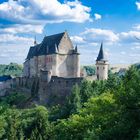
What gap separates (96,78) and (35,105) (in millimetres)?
14143

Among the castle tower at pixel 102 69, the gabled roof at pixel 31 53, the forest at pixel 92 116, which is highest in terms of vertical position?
the gabled roof at pixel 31 53

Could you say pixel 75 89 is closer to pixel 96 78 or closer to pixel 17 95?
pixel 96 78

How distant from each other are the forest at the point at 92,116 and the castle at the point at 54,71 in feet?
11.7

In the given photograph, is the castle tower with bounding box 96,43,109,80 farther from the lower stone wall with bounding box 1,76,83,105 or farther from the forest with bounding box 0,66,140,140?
the lower stone wall with bounding box 1,76,83,105

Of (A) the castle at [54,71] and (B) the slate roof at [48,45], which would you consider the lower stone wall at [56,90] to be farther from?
(B) the slate roof at [48,45]

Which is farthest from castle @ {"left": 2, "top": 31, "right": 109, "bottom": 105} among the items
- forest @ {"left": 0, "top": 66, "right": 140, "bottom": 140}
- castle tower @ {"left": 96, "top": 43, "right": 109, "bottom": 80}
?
forest @ {"left": 0, "top": 66, "right": 140, "bottom": 140}

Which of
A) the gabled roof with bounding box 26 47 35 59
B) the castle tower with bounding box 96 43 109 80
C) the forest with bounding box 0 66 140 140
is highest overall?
the gabled roof with bounding box 26 47 35 59

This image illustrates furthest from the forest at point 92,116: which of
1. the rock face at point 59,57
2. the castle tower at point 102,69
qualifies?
the rock face at point 59,57

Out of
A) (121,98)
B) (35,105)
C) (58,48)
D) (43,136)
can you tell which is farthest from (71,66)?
(121,98)

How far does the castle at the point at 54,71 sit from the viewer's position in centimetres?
9450

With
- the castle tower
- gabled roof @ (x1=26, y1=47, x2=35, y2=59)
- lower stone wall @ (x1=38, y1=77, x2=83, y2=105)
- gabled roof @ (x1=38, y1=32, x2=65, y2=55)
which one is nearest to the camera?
lower stone wall @ (x1=38, y1=77, x2=83, y2=105)

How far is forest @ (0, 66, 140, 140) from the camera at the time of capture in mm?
31500

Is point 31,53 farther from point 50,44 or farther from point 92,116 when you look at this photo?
point 92,116

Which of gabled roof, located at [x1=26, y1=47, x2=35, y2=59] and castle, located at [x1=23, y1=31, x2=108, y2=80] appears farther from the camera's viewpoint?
gabled roof, located at [x1=26, y1=47, x2=35, y2=59]
